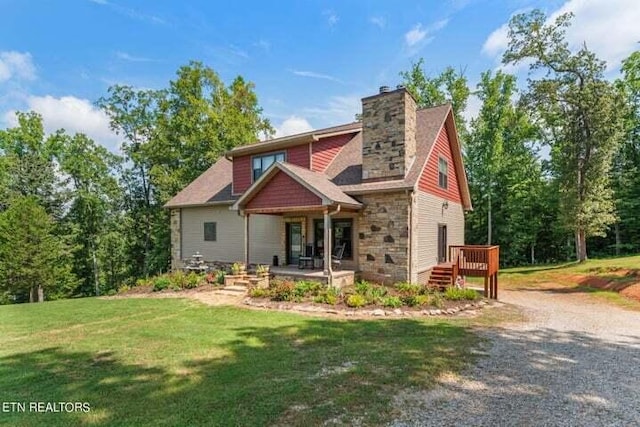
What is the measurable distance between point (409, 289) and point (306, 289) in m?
3.09

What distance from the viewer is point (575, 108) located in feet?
62.5

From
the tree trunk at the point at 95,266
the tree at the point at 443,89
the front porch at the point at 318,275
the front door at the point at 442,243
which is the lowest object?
the tree trunk at the point at 95,266

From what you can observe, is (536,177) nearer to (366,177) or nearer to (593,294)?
(593,294)

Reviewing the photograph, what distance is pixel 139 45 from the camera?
16359 mm

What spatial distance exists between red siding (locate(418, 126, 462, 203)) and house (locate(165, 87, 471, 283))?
44mm

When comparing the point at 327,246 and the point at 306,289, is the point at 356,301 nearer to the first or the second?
the point at 306,289

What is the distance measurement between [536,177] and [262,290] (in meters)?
23.8

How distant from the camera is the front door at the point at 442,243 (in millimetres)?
14594

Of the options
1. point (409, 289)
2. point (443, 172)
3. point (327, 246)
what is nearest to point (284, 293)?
point (327, 246)

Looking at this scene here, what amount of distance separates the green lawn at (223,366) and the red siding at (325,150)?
7.47 m

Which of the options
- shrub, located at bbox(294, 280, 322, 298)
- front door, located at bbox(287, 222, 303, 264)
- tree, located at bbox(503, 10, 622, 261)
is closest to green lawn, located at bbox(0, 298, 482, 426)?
shrub, located at bbox(294, 280, 322, 298)

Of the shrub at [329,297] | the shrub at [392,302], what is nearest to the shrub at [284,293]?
the shrub at [329,297]

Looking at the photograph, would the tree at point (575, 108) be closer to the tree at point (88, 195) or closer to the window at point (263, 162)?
the window at point (263, 162)

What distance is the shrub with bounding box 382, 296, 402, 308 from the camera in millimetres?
9250
